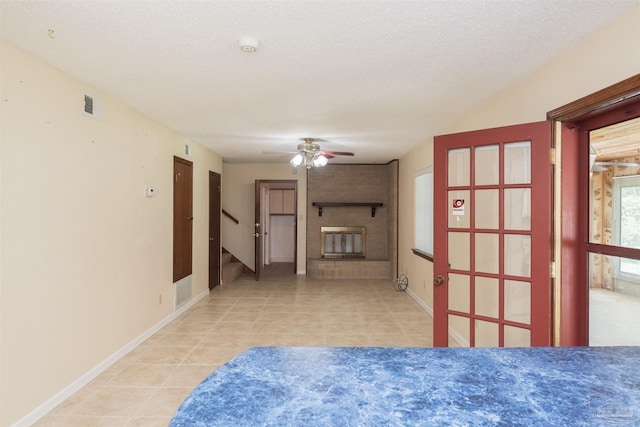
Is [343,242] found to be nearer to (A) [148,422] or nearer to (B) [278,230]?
(B) [278,230]

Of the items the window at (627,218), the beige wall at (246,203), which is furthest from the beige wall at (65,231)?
the beige wall at (246,203)

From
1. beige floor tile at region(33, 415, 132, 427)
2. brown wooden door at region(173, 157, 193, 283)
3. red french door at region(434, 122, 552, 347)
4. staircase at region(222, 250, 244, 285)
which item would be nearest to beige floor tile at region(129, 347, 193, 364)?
beige floor tile at region(33, 415, 132, 427)

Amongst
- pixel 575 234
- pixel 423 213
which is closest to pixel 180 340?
pixel 575 234

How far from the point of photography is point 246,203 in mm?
7496

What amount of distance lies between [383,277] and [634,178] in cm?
537

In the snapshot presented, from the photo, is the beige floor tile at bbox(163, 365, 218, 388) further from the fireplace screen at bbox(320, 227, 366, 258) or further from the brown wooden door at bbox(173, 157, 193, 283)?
the fireplace screen at bbox(320, 227, 366, 258)

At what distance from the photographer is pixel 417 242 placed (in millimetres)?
5523

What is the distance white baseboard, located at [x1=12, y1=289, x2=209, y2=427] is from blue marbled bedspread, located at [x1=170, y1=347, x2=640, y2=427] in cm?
203

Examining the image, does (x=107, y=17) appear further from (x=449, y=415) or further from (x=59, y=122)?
(x=449, y=415)

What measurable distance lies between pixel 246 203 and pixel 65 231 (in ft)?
16.4

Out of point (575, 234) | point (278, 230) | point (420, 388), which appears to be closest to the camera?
point (420, 388)

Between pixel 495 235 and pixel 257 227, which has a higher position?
pixel 495 235

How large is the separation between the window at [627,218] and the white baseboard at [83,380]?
142 inches

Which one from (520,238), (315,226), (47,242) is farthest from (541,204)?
(315,226)
